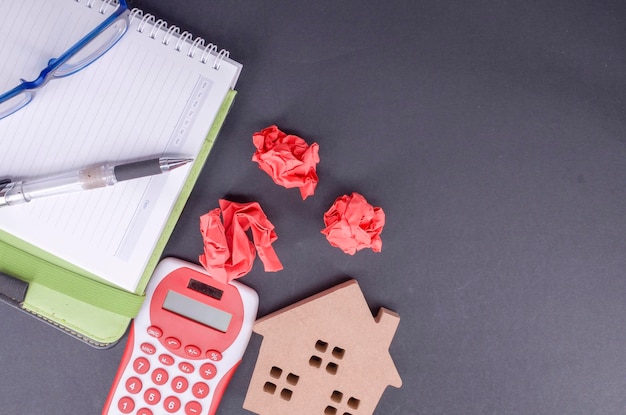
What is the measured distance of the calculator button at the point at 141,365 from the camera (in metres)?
0.57

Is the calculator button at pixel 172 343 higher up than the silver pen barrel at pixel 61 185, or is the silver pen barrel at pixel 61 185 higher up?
the silver pen barrel at pixel 61 185

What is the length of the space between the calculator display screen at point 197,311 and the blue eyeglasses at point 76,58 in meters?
0.25

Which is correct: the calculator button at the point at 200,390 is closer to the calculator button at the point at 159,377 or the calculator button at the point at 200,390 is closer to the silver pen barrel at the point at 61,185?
the calculator button at the point at 159,377

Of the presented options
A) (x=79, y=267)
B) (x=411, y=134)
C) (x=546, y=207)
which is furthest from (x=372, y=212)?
(x=79, y=267)

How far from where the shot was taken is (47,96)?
534 millimetres

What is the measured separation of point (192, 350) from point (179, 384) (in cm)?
4

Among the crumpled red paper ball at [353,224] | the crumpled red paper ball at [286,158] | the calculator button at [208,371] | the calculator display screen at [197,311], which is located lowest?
the calculator button at [208,371]

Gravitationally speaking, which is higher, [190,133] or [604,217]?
[604,217]

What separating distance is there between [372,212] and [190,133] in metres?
0.21

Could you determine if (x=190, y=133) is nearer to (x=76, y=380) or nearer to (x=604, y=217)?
(x=76, y=380)

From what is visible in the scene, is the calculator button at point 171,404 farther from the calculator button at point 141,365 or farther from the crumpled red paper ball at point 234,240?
the crumpled red paper ball at point 234,240

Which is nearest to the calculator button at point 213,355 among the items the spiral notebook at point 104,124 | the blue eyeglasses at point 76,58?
the spiral notebook at point 104,124

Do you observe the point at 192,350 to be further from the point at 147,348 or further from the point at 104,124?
the point at 104,124

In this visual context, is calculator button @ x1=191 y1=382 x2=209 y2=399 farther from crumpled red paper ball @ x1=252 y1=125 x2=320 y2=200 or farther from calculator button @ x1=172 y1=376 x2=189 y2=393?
crumpled red paper ball @ x1=252 y1=125 x2=320 y2=200
